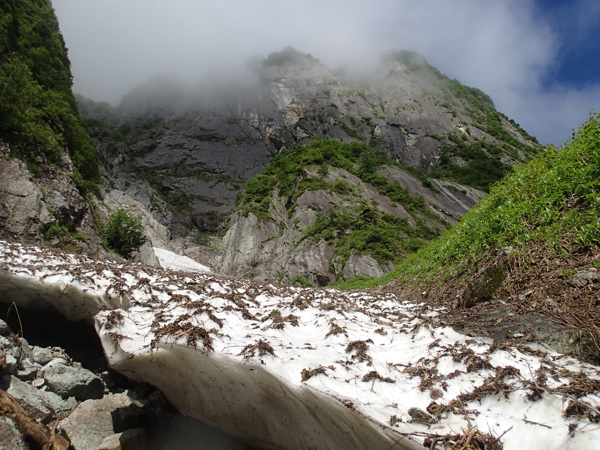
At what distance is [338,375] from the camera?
8.47ft

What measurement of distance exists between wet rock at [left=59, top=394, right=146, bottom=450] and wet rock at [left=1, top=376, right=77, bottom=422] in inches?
6.9

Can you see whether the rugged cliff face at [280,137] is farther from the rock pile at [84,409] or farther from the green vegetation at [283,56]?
the rock pile at [84,409]

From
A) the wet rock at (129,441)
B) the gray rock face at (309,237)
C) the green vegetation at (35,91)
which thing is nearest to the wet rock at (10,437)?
the wet rock at (129,441)

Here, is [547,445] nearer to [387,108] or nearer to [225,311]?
[225,311]

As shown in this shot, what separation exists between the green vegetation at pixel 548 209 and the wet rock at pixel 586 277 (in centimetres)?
43

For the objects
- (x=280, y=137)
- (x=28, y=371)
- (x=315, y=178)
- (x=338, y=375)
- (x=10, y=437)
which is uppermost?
(x=280, y=137)

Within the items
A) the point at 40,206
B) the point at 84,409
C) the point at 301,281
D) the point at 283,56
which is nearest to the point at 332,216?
the point at 301,281

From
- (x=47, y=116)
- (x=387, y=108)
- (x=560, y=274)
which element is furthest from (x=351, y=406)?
(x=387, y=108)

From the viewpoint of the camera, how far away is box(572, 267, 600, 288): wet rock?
9.42 feet

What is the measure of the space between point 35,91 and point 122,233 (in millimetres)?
7788

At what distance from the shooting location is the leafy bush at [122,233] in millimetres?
16547

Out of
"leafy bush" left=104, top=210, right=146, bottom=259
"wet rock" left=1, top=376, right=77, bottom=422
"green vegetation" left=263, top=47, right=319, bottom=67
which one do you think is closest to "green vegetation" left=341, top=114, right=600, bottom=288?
"wet rock" left=1, top=376, right=77, bottom=422

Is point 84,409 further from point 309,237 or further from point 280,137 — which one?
point 280,137

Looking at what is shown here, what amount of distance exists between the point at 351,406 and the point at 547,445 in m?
1.06
